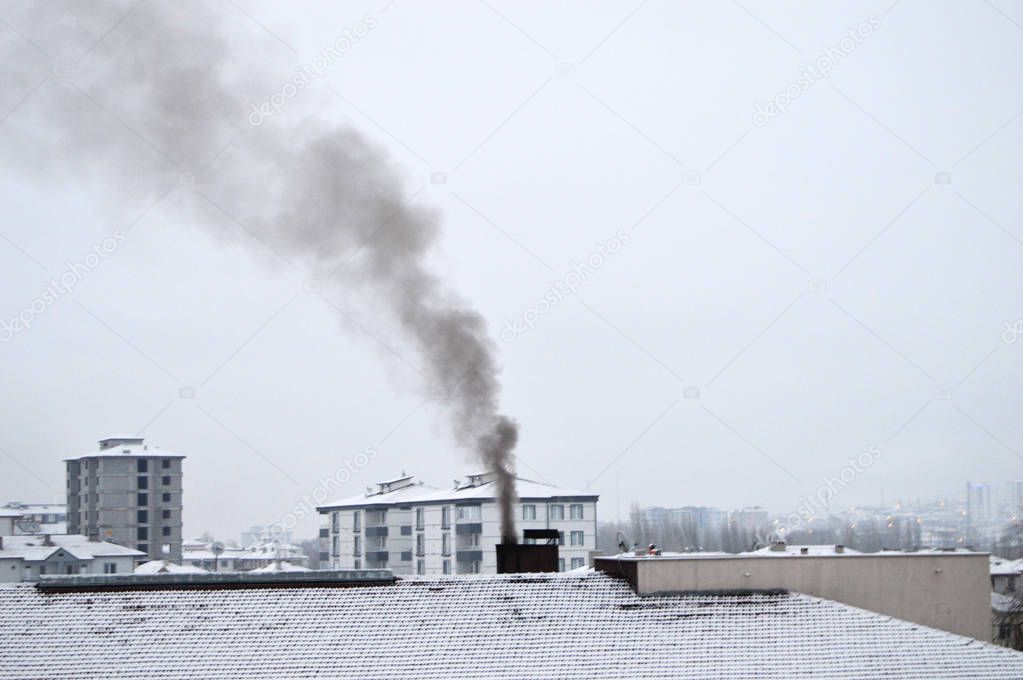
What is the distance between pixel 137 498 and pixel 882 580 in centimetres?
6087

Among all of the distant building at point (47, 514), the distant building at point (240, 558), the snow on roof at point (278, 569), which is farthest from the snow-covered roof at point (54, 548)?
the distant building at point (47, 514)

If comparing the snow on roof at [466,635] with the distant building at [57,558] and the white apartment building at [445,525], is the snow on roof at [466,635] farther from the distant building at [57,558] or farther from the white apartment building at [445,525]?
the distant building at [57,558]

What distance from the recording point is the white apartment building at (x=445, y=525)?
64.4 metres

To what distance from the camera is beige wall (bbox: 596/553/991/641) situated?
25.8 meters

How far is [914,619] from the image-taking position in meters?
26.6

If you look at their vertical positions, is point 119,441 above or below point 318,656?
above

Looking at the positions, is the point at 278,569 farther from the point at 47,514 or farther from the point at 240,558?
the point at 47,514

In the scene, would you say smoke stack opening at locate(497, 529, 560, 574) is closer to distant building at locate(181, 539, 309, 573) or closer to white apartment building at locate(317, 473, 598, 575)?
white apartment building at locate(317, 473, 598, 575)

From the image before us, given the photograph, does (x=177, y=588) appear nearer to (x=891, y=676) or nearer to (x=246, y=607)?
(x=246, y=607)

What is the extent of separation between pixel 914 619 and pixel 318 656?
12.9m

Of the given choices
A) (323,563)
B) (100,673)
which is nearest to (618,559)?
(100,673)

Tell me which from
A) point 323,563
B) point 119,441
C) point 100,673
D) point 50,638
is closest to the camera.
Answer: point 100,673

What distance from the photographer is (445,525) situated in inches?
2726

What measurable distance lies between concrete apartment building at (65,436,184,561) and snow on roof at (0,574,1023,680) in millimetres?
55131
